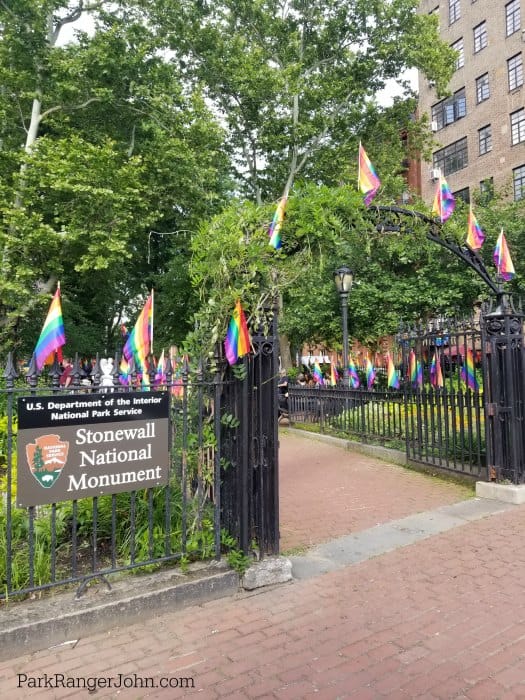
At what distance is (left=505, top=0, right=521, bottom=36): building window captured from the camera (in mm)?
27980

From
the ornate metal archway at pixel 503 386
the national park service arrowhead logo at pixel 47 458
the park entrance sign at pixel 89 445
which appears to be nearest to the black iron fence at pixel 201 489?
the park entrance sign at pixel 89 445

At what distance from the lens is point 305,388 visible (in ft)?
43.9

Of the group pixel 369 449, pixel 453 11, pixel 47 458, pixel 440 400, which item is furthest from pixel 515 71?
pixel 47 458

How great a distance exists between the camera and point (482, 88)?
3044 cm

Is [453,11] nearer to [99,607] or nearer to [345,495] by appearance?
[345,495]

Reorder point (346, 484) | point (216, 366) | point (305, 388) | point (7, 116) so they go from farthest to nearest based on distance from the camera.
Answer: point (7, 116)
point (305, 388)
point (346, 484)
point (216, 366)

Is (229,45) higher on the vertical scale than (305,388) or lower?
higher

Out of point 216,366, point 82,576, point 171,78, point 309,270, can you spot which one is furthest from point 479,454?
point 171,78

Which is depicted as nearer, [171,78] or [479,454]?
[479,454]

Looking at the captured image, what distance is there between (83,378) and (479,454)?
18.1ft

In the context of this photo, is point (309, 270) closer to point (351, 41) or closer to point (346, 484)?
point (346, 484)

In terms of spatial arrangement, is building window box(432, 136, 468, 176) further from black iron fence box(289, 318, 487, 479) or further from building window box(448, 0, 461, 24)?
black iron fence box(289, 318, 487, 479)

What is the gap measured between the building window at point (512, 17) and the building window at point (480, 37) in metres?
1.64

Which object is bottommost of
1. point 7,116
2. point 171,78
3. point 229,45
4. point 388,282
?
point 388,282
